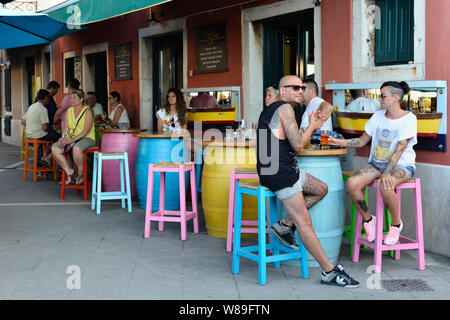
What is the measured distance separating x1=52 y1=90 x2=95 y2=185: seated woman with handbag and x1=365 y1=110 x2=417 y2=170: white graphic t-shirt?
461cm

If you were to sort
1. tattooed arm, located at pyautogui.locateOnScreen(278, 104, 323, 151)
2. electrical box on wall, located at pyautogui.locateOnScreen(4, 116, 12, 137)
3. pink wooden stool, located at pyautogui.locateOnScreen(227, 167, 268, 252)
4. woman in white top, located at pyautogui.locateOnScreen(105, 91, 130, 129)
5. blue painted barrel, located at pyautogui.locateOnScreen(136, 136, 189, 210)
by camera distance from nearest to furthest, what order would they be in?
1. tattooed arm, located at pyautogui.locateOnScreen(278, 104, 323, 151)
2. pink wooden stool, located at pyautogui.locateOnScreen(227, 167, 268, 252)
3. blue painted barrel, located at pyautogui.locateOnScreen(136, 136, 189, 210)
4. woman in white top, located at pyautogui.locateOnScreen(105, 91, 130, 129)
5. electrical box on wall, located at pyautogui.locateOnScreen(4, 116, 12, 137)

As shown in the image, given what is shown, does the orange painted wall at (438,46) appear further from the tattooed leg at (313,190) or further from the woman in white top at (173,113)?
the woman in white top at (173,113)

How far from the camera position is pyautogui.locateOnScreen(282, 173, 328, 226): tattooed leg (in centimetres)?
451

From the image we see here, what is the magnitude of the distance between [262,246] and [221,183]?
1475 millimetres

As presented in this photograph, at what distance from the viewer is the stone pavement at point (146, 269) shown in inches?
160

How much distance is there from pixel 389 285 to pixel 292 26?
13.7ft

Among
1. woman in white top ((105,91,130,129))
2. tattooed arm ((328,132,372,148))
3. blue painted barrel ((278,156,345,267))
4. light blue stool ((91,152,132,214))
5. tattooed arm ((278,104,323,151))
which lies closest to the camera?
tattooed arm ((278,104,323,151))

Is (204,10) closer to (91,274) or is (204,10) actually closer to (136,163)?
(136,163)

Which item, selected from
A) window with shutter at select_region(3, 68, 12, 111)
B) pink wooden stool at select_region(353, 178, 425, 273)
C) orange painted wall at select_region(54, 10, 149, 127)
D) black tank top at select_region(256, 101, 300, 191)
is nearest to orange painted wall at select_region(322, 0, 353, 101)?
pink wooden stool at select_region(353, 178, 425, 273)

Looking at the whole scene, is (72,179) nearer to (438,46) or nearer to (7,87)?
(438,46)

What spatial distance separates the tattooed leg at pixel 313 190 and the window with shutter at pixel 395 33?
1837mm

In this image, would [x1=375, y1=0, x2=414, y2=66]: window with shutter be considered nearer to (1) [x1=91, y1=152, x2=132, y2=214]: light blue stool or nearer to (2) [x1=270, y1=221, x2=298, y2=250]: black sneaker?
(2) [x1=270, y1=221, x2=298, y2=250]: black sneaker

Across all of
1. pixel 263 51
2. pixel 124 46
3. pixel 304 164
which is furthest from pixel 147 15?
pixel 304 164
